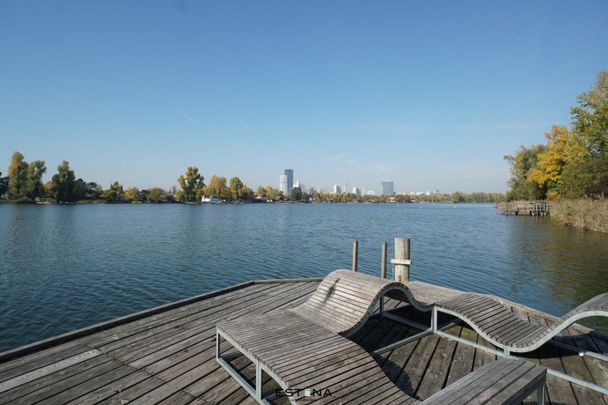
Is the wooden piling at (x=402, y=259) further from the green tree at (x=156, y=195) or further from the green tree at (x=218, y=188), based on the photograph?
the green tree at (x=218, y=188)

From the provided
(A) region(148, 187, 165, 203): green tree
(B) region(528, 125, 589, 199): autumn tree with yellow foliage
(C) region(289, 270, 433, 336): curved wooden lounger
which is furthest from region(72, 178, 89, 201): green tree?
(B) region(528, 125, 589, 199): autumn tree with yellow foliage

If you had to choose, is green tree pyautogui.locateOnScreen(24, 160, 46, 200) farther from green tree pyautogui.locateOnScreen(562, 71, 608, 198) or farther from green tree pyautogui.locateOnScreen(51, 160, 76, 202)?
green tree pyautogui.locateOnScreen(562, 71, 608, 198)

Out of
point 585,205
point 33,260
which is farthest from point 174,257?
point 585,205

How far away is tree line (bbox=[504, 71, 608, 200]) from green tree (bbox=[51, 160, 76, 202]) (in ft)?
347

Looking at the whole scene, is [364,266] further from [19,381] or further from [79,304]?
[19,381]

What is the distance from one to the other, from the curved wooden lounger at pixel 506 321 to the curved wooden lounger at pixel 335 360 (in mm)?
1021

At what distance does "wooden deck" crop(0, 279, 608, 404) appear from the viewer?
411cm

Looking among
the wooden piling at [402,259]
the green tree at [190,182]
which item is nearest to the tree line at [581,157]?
the wooden piling at [402,259]

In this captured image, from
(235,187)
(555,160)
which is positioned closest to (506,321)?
(555,160)

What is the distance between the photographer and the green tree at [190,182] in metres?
113

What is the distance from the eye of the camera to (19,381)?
4348mm

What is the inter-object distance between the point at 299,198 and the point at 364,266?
516ft

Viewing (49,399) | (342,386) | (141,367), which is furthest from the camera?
(141,367)

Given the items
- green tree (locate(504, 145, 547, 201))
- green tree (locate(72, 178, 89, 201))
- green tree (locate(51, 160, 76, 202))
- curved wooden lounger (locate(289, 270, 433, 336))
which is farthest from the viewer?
green tree (locate(72, 178, 89, 201))
